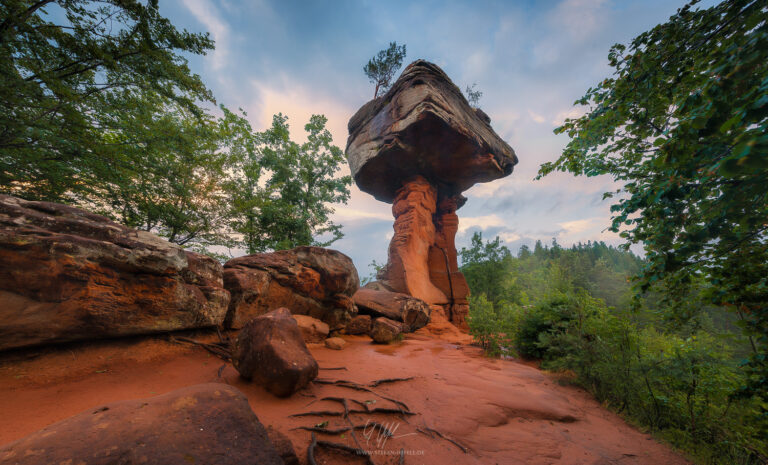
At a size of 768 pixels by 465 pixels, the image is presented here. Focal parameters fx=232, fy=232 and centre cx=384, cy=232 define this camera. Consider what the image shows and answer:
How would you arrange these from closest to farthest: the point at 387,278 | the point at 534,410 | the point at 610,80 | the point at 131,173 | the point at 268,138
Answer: the point at 610,80 → the point at 534,410 → the point at 131,173 → the point at 387,278 → the point at 268,138

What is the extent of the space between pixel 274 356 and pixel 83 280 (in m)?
2.46

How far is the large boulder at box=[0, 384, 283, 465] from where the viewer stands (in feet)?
3.58

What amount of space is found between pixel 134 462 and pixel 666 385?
212 inches

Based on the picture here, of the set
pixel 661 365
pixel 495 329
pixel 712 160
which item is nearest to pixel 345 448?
pixel 712 160

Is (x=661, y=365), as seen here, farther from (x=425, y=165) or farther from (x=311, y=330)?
(x=425, y=165)

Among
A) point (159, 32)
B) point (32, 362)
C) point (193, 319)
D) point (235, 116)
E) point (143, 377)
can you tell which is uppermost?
point (235, 116)

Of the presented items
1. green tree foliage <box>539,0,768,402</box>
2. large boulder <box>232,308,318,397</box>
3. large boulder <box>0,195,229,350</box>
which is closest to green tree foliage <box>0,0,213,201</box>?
large boulder <box>0,195,229,350</box>

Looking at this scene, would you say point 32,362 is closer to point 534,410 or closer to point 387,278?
point 534,410

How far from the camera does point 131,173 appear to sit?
7.03 meters

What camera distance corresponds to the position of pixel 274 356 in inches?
111

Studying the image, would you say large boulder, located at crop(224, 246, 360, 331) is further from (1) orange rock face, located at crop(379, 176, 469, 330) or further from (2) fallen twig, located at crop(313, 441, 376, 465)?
(1) orange rock face, located at crop(379, 176, 469, 330)

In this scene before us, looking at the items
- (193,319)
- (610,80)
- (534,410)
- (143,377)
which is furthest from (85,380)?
(610,80)

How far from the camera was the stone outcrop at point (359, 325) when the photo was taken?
7.60 metres

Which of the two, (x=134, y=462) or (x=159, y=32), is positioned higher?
(x=159, y=32)
